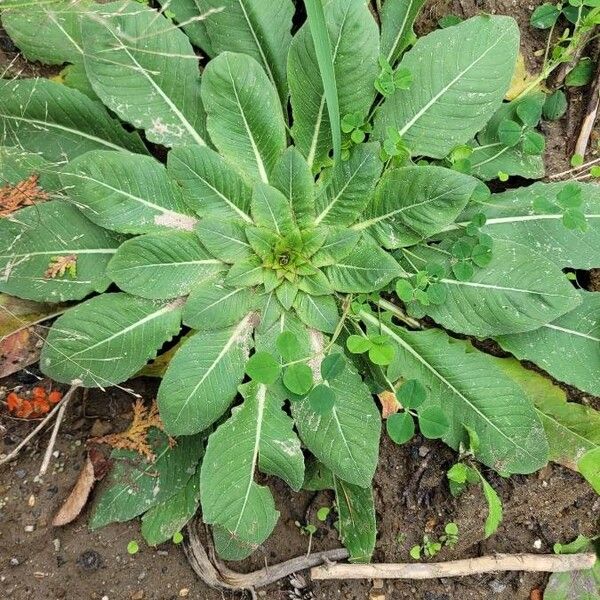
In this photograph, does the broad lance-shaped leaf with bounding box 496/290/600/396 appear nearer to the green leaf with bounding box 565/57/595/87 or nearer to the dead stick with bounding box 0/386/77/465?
the green leaf with bounding box 565/57/595/87

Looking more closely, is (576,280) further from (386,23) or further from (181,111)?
(181,111)

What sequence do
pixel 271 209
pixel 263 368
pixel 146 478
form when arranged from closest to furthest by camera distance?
pixel 263 368, pixel 271 209, pixel 146 478

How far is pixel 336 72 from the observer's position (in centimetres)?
201

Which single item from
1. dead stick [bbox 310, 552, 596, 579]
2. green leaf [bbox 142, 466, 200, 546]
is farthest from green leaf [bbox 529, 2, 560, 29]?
green leaf [bbox 142, 466, 200, 546]

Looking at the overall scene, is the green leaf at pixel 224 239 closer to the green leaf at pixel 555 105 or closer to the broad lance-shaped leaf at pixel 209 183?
the broad lance-shaped leaf at pixel 209 183

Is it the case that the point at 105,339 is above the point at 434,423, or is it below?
above

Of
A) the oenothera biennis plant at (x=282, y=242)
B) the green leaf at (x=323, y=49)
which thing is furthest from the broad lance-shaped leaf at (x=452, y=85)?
the green leaf at (x=323, y=49)

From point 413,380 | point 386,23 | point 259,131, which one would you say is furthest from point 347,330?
point 386,23

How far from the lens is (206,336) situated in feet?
6.71

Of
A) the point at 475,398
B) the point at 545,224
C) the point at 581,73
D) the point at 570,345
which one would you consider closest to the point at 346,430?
the point at 475,398

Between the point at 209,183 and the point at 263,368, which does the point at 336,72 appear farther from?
the point at 263,368

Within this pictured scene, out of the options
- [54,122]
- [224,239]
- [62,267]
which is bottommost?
[224,239]

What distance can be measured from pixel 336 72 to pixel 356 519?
1.47 meters

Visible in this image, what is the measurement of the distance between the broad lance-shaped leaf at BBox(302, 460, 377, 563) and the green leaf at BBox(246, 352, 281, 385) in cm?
54
